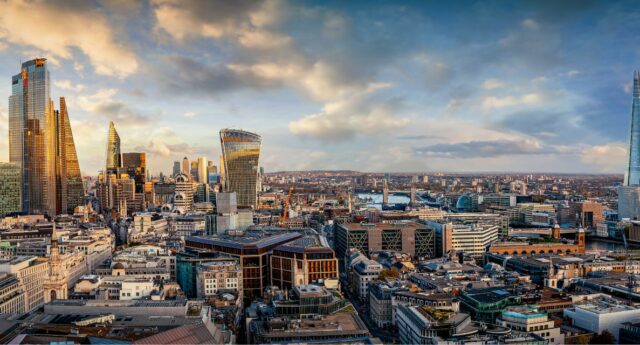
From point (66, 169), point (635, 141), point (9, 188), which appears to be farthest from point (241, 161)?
point (635, 141)

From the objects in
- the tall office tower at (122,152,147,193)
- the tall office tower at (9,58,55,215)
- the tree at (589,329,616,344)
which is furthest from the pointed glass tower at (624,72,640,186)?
the tall office tower at (122,152,147,193)

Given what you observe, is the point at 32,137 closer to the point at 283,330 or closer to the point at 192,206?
the point at 192,206

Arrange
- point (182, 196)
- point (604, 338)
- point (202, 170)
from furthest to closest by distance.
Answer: point (202, 170), point (182, 196), point (604, 338)

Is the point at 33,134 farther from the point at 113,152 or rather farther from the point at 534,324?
the point at 534,324

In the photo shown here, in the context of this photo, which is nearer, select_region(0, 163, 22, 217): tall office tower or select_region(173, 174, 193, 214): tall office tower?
select_region(0, 163, 22, 217): tall office tower

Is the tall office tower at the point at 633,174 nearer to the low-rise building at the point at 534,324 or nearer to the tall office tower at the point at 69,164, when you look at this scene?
the low-rise building at the point at 534,324

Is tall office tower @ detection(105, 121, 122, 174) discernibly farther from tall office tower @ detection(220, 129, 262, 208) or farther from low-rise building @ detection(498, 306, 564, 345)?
low-rise building @ detection(498, 306, 564, 345)
